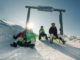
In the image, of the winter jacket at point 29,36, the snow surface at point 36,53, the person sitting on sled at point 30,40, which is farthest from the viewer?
the winter jacket at point 29,36

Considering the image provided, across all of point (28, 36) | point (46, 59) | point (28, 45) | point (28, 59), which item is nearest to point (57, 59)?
point (46, 59)

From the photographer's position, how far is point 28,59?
12.6 feet

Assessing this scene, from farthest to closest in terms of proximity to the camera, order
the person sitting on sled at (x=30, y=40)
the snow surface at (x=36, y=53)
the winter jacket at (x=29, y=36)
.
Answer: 1. the winter jacket at (x=29, y=36)
2. the person sitting on sled at (x=30, y=40)
3. the snow surface at (x=36, y=53)

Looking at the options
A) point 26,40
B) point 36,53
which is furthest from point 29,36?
point 36,53

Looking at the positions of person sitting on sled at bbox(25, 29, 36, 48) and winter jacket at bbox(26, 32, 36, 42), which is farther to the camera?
winter jacket at bbox(26, 32, 36, 42)

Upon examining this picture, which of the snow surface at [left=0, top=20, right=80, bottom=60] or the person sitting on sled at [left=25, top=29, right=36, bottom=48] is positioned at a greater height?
the person sitting on sled at [left=25, top=29, right=36, bottom=48]

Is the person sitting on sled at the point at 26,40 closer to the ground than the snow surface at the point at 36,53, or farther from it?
farther from it

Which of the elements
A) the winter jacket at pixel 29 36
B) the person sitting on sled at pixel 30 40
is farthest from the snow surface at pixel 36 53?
the winter jacket at pixel 29 36

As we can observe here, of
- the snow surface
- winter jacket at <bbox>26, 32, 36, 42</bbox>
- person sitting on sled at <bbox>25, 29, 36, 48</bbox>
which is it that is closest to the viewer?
the snow surface

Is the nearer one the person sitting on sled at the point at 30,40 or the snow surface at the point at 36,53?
the snow surface at the point at 36,53

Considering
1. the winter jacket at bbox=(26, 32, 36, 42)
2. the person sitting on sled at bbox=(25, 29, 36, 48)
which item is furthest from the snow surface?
the winter jacket at bbox=(26, 32, 36, 42)

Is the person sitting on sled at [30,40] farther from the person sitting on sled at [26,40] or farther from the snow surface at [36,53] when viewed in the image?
the snow surface at [36,53]

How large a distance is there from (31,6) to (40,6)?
44.8 inches

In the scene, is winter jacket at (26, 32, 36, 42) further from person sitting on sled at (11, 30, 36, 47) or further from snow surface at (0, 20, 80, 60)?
snow surface at (0, 20, 80, 60)
